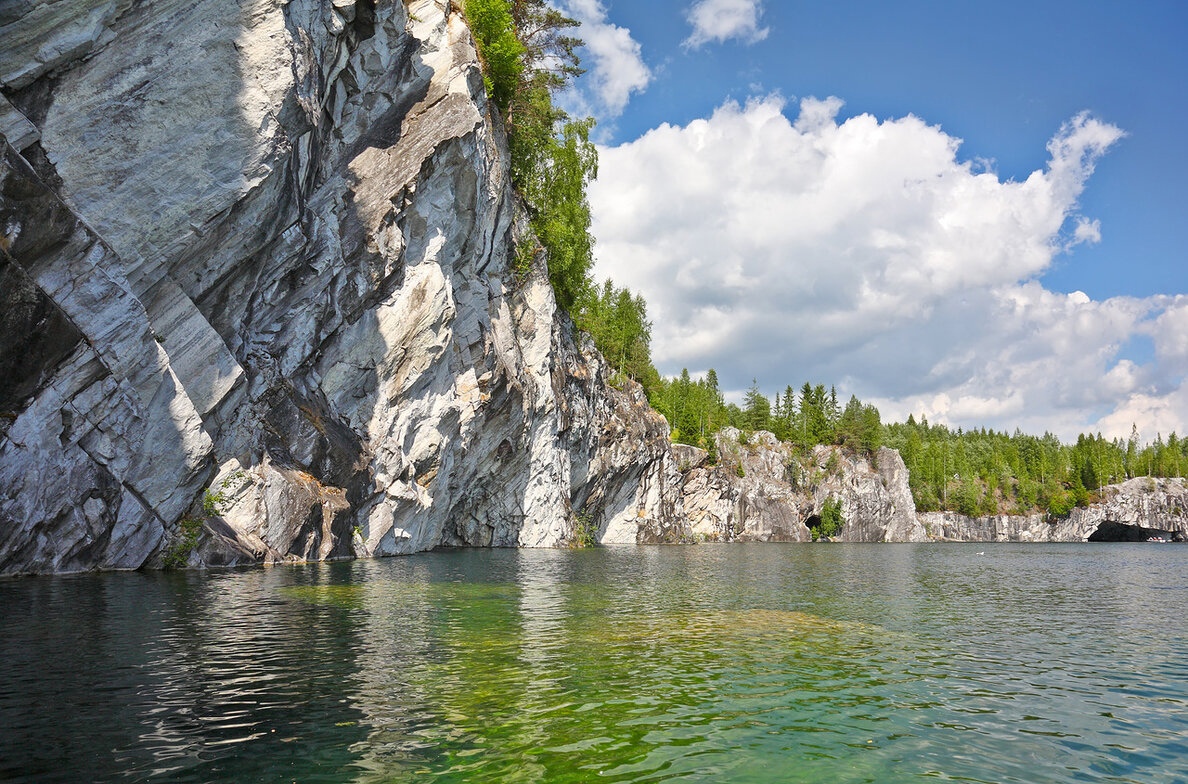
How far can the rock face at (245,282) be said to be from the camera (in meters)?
22.6

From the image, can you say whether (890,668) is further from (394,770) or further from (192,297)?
(192,297)

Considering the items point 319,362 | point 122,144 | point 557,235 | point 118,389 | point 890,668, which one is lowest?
point 890,668

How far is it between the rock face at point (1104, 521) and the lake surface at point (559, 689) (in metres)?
160

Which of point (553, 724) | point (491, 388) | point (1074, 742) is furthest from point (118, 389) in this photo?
point (491, 388)

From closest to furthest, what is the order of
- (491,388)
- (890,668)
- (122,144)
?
(890,668) < (122,144) < (491,388)

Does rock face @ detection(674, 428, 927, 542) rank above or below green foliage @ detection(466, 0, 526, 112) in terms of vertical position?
below

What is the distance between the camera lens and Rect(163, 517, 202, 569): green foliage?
27891 mm

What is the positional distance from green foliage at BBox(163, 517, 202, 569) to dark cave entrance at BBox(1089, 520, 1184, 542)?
18837 cm

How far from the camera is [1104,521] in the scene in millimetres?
163250

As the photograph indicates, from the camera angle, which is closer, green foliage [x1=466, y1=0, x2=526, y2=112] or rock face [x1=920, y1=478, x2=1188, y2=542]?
green foliage [x1=466, y1=0, x2=526, y2=112]

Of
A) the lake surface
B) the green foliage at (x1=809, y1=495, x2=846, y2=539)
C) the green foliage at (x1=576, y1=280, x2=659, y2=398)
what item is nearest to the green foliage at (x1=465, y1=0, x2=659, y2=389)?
the green foliage at (x1=576, y1=280, x2=659, y2=398)

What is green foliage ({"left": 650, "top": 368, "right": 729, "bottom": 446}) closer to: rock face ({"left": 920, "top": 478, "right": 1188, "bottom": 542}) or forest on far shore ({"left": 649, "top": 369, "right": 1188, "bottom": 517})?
forest on far shore ({"left": 649, "top": 369, "right": 1188, "bottom": 517})

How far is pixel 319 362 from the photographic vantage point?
3972 centimetres

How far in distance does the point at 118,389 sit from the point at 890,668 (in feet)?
80.1
